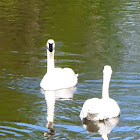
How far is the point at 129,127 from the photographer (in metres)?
10.7

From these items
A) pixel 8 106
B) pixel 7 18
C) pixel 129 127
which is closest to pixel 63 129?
pixel 129 127

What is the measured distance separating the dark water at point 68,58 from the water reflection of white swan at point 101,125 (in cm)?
11

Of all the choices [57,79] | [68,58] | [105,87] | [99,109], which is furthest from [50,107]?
[68,58]

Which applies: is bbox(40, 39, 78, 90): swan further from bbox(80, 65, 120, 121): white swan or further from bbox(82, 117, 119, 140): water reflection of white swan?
bbox(82, 117, 119, 140): water reflection of white swan

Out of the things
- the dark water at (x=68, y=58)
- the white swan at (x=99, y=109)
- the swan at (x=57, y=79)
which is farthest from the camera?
the swan at (x=57, y=79)

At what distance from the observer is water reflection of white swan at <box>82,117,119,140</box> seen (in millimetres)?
10727

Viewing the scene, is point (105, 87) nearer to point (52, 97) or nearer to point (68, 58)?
point (52, 97)

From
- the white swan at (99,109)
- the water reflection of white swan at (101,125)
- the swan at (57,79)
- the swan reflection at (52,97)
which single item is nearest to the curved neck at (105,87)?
the white swan at (99,109)

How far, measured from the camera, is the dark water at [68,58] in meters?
11.1

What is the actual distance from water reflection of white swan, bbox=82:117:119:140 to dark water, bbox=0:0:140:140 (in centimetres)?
11

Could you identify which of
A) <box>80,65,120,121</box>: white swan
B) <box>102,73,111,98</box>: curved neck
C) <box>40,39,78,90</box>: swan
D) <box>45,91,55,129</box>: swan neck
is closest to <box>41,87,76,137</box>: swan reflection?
<box>45,91,55,129</box>: swan neck

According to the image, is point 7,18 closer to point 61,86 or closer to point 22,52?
point 22,52

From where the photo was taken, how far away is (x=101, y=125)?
1102 cm

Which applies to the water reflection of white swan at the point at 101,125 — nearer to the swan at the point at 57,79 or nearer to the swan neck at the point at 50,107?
the swan neck at the point at 50,107
